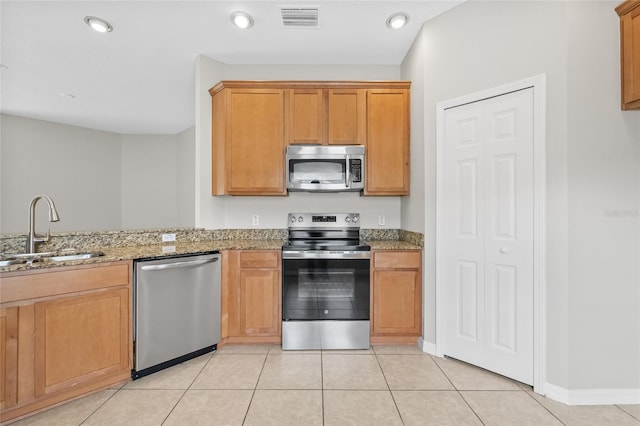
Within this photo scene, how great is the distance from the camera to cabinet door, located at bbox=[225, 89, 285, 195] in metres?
2.93

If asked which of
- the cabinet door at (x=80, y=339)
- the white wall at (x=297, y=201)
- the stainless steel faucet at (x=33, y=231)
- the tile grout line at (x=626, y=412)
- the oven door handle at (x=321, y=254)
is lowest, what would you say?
the tile grout line at (x=626, y=412)

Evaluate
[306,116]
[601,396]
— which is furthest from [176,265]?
[601,396]

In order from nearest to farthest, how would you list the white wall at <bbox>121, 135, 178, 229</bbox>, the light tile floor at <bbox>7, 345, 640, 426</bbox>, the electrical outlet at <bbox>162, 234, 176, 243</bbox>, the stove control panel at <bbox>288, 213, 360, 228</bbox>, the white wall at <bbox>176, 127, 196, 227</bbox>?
the light tile floor at <bbox>7, 345, 640, 426</bbox>, the electrical outlet at <bbox>162, 234, 176, 243</bbox>, the stove control panel at <bbox>288, 213, 360, 228</bbox>, the white wall at <bbox>176, 127, 196, 227</bbox>, the white wall at <bbox>121, 135, 178, 229</bbox>

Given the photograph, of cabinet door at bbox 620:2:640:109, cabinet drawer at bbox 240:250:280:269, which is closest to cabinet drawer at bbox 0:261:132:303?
cabinet drawer at bbox 240:250:280:269

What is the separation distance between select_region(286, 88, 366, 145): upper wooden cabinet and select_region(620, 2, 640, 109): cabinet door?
1.82m

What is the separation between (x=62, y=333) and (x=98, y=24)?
2.51 m

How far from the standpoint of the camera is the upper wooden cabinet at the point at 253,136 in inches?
115

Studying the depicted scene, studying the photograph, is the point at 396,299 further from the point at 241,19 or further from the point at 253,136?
the point at 241,19

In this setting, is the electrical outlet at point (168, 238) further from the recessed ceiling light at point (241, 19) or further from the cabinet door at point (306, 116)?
the recessed ceiling light at point (241, 19)

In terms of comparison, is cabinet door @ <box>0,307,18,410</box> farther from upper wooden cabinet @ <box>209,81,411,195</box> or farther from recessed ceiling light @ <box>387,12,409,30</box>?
recessed ceiling light @ <box>387,12,409,30</box>

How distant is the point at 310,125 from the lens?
9.64 feet

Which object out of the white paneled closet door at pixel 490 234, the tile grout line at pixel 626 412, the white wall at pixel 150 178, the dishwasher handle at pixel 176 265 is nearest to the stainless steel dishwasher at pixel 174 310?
the dishwasher handle at pixel 176 265

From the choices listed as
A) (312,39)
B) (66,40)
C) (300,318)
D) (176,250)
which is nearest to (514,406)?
(300,318)

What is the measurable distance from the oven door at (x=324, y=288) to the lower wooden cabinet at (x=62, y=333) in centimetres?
123
